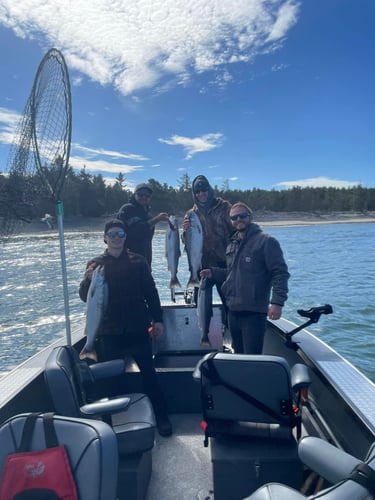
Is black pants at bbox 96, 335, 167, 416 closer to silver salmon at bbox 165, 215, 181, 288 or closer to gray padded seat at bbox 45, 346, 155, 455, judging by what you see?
gray padded seat at bbox 45, 346, 155, 455

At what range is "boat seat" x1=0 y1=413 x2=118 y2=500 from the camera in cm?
181

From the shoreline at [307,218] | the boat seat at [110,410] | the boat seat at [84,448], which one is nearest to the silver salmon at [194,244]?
the boat seat at [110,410]

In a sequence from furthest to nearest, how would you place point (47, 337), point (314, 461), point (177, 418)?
point (47, 337) → point (177, 418) → point (314, 461)

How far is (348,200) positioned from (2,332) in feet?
261

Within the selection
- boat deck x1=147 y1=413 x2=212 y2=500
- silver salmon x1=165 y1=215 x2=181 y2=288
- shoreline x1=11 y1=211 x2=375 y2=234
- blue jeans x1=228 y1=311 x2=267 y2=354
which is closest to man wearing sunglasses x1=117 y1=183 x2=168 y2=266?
silver salmon x1=165 y1=215 x2=181 y2=288

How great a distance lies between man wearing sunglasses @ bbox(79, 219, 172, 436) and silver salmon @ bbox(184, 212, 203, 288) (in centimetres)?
91

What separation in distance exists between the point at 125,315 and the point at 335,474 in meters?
2.20

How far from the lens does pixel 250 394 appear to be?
245cm

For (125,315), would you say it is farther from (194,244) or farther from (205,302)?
(194,244)

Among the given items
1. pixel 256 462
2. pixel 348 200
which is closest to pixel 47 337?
pixel 256 462

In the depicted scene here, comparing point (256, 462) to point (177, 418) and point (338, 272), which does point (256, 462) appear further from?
point (338, 272)

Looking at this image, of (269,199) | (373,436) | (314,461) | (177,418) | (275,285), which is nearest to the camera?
(314,461)

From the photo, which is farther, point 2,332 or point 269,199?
point 269,199

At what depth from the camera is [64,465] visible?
1.85 m
